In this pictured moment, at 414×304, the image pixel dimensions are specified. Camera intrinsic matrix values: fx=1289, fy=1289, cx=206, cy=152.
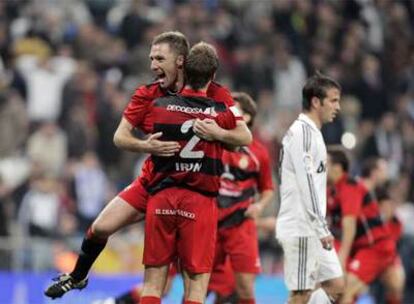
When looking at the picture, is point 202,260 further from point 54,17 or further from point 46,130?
point 54,17

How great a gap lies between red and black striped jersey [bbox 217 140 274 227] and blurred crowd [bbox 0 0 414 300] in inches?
223

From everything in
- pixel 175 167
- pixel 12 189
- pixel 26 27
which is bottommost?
pixel 175 167

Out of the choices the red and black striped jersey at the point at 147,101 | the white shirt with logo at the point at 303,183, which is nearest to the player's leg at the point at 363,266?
the white shirt with logo at the point at 303,183

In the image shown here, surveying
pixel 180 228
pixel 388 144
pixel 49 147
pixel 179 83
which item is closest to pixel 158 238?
pixel 180 228

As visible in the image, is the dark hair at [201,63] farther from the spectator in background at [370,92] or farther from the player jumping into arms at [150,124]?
the spectator in background at [370,92]

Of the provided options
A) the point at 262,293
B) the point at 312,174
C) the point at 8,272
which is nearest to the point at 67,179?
the point at 8,272

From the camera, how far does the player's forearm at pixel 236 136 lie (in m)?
10.1

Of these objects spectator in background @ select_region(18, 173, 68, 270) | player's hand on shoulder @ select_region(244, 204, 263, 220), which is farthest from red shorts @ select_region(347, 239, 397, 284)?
spectator in background @ select_region(18, 173, 68, 270)

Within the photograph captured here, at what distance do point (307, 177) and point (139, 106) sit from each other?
178 cm

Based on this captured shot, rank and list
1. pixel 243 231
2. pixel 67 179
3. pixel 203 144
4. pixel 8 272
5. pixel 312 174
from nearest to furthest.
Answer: pixel 203 144, pixel 312 174, pixel 243 231, pixel 8 272, pixel 67 179

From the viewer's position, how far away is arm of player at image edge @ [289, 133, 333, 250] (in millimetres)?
11141

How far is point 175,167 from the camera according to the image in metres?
10.2

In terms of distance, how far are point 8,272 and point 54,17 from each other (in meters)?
5.24

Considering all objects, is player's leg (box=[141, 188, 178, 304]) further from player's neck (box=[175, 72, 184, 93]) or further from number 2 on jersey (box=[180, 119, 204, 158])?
player's neck (box=[175, 72, 184, 93])
